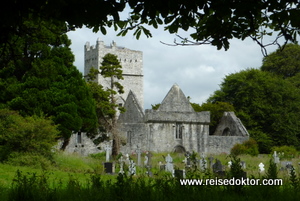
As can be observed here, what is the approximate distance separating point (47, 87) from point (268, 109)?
1042 inches

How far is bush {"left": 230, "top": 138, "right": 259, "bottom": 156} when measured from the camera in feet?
117

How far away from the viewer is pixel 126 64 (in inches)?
2699

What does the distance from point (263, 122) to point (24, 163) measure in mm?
31640

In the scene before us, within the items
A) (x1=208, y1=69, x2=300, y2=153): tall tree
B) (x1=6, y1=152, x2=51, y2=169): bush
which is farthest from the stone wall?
(x1=6, y1=152, x2=51, y2=169): bush

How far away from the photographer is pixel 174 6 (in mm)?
5910

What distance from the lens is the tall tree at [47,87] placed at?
76.0 ft

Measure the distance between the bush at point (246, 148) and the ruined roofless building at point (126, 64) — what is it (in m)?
30.7

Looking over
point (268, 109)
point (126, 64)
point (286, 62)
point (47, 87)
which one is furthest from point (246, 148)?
point (126, 64)

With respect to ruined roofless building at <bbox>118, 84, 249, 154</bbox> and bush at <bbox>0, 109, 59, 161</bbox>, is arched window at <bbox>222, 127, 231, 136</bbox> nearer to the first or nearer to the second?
ruined roofless building at <bbox>118, 84, 249, 154</bbox>

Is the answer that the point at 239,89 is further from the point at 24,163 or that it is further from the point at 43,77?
the point at 24,163

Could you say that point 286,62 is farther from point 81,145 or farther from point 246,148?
point 81,145

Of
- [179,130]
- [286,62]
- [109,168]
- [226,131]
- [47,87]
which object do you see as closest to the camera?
[109,168]

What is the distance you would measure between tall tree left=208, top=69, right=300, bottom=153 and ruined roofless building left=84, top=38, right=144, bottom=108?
23.1 meters

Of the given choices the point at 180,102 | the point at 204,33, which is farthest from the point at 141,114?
the point at 204,33
